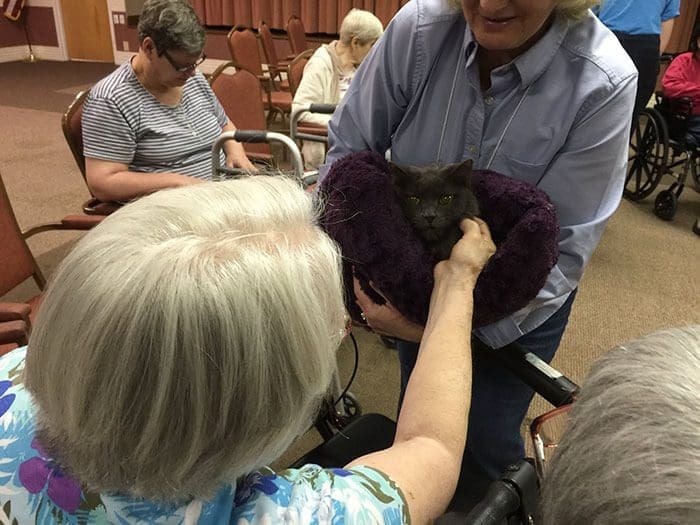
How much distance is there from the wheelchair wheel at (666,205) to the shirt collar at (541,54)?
3312 millimetres

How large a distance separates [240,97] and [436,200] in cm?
199

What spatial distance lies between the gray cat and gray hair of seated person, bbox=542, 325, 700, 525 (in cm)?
59

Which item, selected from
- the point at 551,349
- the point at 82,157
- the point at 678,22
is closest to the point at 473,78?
the point at 551,349

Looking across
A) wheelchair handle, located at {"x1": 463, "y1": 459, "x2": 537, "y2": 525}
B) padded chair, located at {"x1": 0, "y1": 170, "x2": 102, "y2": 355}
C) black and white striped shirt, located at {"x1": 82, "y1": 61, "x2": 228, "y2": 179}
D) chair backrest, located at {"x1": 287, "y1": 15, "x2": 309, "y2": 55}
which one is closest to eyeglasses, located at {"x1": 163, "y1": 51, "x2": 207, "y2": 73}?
black and white striped shirt, located at {"x1": 82, "y1": 61, "x2": 228, "y2": 179}

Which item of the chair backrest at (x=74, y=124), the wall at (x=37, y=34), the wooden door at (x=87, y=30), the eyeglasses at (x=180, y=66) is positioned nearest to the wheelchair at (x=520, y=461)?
the eyeglasses at (x=180, y=66)

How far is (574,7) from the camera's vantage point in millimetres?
1018

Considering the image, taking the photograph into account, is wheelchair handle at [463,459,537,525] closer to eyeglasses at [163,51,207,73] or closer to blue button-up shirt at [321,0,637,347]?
blue button-up shirt at [321,0,637,347]

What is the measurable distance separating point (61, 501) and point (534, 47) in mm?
1045

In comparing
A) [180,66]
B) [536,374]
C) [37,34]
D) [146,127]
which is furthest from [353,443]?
[37,34]

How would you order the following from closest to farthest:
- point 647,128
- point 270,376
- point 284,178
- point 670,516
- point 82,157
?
point 670,516, point 270,376, point 284,178, point 82,157, point 647,128

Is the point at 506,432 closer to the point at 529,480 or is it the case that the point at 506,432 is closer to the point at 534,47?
the point at 529,480

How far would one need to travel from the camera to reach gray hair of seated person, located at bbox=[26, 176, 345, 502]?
1.78 ft

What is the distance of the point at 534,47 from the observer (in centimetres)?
103

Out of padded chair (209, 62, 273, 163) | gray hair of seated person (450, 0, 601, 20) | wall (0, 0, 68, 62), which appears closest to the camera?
gray hair of seated person (450, 0, 601, 20)
